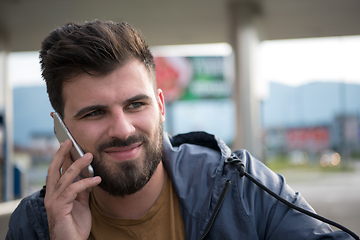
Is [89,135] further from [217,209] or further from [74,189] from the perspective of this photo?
[217,209]

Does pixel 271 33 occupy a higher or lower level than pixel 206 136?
higher

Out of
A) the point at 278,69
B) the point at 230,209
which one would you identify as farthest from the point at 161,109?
the point at 278,69

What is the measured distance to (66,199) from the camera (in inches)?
59.1

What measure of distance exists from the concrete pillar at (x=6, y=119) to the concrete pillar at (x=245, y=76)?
5.69 metres

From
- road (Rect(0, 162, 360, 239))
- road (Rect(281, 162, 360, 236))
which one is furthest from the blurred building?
road (Rect(0, 162, 360, 239))

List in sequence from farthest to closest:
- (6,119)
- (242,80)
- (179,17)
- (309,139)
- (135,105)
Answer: (309,139), (6,119), (179,17), (242,80), (135,105)

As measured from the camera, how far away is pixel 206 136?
1921mm

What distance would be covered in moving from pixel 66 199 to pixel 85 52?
27.3 inches

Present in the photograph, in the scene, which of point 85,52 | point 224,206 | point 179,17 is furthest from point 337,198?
point 85,52

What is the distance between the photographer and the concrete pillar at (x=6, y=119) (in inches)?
324

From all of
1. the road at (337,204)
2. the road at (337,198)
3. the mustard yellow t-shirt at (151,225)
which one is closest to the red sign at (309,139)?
the road at (337,198)

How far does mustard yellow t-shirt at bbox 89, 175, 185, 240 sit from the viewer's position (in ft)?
5.28

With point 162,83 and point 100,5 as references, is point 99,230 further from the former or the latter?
point 162,83

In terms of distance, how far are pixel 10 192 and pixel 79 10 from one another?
493cm
